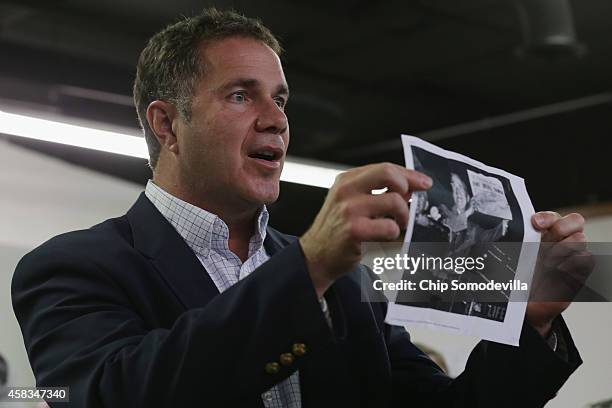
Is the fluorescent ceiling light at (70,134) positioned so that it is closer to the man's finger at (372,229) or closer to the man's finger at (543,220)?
the man's finger at (543,220)

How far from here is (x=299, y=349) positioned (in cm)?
133

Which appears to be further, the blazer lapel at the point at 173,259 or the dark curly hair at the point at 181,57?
the dark curly hair at the point at 181,57

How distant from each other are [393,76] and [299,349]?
7.03 metres

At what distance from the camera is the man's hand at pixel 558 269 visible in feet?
5.36

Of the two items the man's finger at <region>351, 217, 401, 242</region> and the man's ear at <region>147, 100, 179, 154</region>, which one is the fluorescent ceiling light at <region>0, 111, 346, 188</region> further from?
the man's finger at <region>351, 217, 401, 242</region>

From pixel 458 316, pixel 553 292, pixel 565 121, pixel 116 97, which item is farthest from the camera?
pixel 565 121

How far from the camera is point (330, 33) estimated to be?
725 cm

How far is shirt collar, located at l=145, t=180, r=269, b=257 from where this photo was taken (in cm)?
→ 181

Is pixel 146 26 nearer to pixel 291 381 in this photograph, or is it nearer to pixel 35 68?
pixel 35 68

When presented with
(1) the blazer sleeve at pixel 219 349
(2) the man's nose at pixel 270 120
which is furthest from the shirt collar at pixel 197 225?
(1) the blazer sleeve at pixel 219 349

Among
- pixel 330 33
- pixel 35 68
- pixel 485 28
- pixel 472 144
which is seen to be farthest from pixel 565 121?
pixel 35 68

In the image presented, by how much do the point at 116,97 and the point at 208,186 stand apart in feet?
20.0

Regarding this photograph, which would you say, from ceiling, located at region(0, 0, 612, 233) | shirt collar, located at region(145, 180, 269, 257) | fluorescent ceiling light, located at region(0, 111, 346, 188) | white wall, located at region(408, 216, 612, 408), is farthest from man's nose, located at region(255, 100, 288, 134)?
fluorescent ceiling light, located at region(0, 111, 346, 188)

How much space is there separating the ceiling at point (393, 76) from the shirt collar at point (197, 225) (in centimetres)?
424
